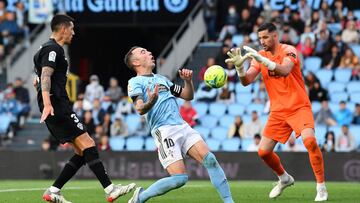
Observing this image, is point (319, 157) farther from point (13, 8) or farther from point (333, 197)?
point (13, 8)

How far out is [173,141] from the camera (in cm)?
1093

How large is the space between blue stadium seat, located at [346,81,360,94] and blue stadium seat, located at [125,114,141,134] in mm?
5330

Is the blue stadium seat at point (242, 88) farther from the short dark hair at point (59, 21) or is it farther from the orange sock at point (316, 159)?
the short dark hair at point (59, 21)

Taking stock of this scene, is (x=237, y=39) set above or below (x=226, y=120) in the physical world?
above

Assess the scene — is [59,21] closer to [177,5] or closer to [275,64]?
[275,64]

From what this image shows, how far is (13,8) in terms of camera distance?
29.1 metres

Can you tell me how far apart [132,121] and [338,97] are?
5327 mm

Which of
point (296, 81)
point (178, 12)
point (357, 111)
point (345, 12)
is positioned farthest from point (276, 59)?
point (178, 12)

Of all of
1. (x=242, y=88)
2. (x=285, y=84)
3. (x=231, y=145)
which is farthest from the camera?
(x=242, y=88)

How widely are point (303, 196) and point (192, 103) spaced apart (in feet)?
36.8

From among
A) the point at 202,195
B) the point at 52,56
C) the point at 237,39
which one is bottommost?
the point at 202,195

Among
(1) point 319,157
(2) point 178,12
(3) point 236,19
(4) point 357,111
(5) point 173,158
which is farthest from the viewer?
(2) point 178,12

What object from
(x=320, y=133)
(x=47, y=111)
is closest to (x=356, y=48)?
(x=320, y=133)

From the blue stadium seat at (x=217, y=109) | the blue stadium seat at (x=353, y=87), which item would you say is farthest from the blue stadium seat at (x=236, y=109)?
the blue stadium seat at (x=353, y=87)
